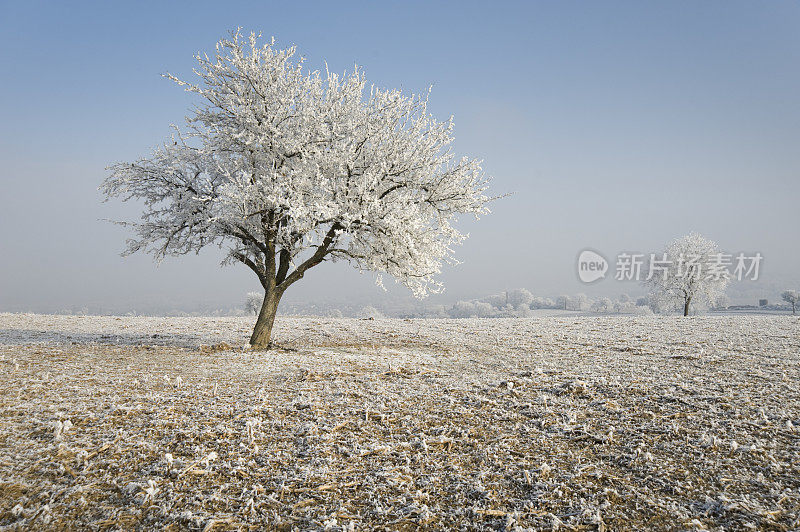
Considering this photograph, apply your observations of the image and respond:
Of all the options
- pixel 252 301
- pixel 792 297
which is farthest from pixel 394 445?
pixel 792 297

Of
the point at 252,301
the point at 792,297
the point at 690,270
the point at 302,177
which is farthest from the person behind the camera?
the point at 252,301

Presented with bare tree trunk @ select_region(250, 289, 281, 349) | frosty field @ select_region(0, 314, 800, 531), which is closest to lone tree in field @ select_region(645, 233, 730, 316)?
frosty field @ select_region(0, 314, 800, 531)

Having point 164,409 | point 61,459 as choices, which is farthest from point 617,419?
point 61,459

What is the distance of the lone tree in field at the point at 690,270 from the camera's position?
149 feet

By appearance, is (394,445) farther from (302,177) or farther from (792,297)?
(792,297)

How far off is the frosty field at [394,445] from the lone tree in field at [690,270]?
133 ft

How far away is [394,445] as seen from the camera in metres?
5.69

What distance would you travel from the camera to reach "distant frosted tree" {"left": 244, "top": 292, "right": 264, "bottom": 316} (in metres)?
62.2

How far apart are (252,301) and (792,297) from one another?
79505mm

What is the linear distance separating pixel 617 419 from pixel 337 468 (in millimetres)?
4873

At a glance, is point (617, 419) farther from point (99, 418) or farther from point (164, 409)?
point (99, 418)

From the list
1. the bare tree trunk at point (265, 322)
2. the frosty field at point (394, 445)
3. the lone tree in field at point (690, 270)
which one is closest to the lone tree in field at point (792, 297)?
the lone tree in field at point (690, 270)

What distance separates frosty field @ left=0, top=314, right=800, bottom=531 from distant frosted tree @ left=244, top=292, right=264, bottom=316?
170 feet

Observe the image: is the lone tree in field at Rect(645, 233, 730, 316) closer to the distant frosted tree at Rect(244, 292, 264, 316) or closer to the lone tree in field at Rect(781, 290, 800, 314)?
the lone tree in field at Rect(781, 290, 800, 314)
